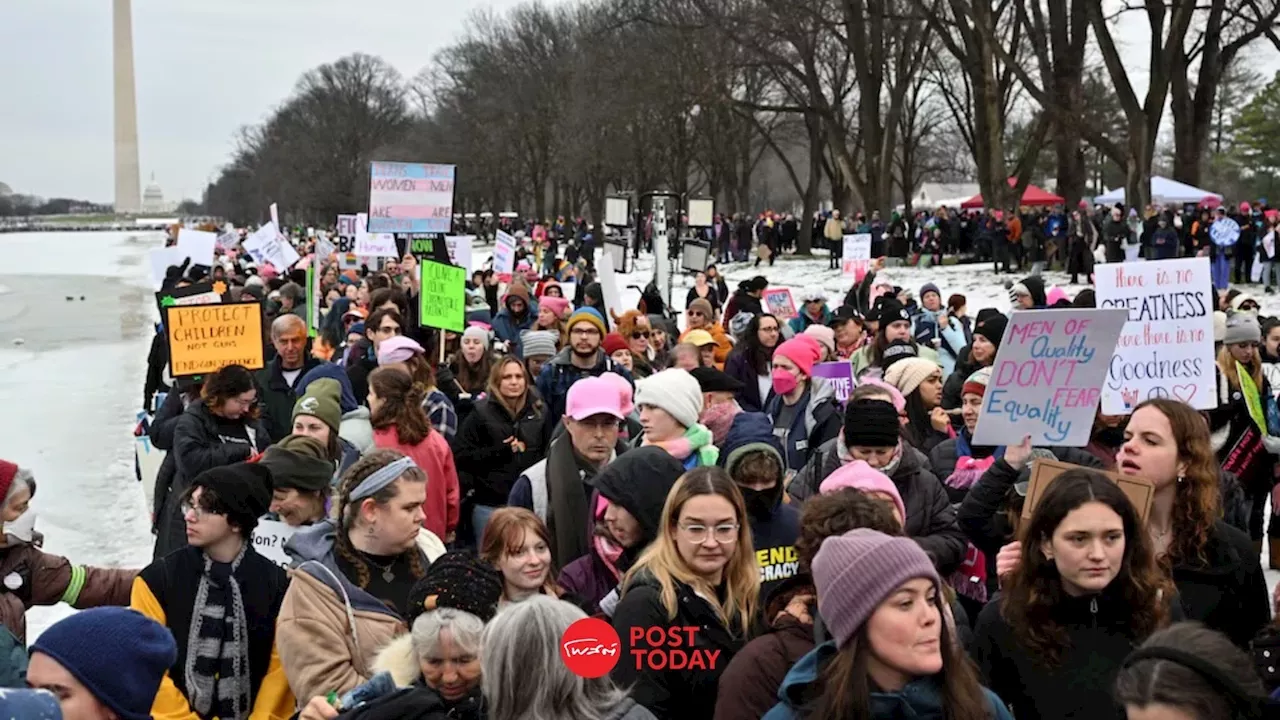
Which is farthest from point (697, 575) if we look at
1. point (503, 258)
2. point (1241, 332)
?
point (503, 258)

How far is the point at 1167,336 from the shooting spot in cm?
664

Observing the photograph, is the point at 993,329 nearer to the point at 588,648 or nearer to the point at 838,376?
the point at 838,376

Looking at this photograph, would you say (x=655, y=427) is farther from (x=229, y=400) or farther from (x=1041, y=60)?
(x=1041, y=60)

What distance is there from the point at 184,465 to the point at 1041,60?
26984mm

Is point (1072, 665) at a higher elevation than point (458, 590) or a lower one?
lower

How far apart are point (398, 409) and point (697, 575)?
9.70 feet

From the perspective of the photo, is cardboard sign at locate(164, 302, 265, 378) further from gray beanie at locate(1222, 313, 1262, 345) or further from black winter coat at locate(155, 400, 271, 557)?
gray beanie at locate(1222, 313, 1262, 345)

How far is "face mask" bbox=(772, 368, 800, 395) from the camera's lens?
25.9 feet

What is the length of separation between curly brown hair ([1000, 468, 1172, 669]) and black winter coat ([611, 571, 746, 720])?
789 mm

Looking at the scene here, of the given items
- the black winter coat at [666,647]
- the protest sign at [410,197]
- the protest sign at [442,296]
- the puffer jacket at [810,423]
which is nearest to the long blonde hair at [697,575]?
the black winter coat at [666,647]

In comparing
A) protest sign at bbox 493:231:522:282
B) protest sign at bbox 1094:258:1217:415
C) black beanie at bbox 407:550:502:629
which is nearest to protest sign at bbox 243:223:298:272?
protest sign at bbox 493:231:522:282

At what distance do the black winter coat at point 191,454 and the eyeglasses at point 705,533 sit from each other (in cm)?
316

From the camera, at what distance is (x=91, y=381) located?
21.2 metres

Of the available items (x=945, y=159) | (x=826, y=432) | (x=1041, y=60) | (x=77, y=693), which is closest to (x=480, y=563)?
(x=77, y=693)
